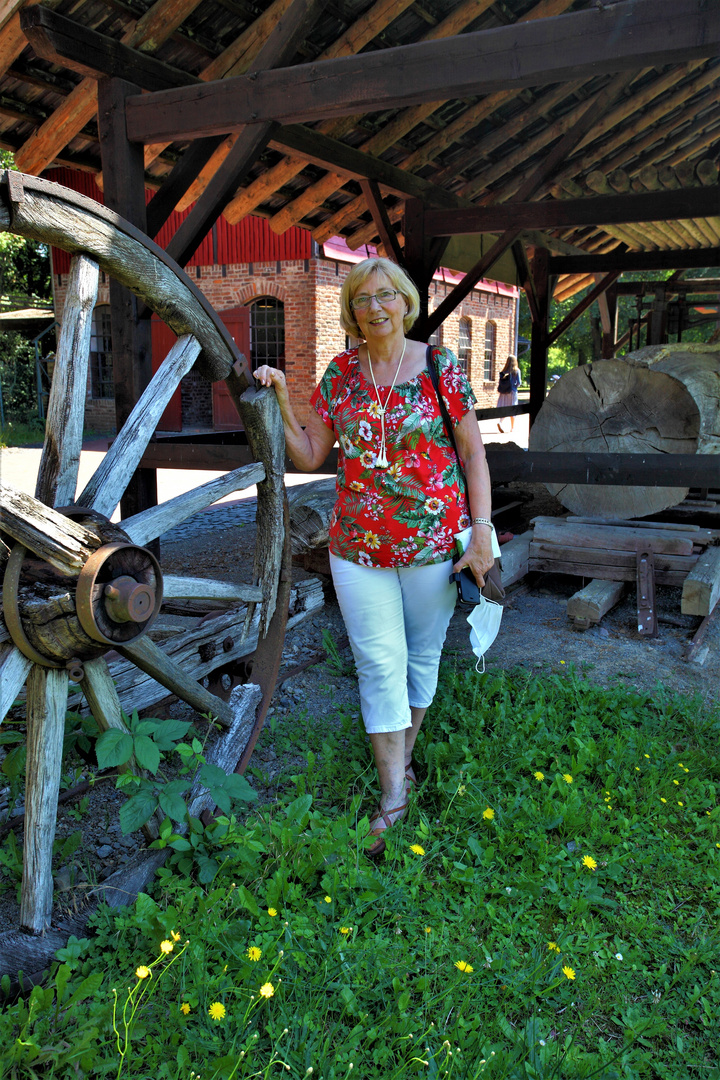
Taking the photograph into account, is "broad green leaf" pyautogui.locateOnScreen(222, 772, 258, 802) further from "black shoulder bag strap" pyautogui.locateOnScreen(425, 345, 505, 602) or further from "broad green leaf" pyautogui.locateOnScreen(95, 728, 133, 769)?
"black shoulder bag strap" pyautogui.locateOnScreen(425, 345, 505, 602)

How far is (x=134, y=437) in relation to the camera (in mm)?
2547

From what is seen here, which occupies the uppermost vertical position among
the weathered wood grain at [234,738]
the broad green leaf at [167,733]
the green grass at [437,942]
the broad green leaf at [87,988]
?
the broad green leaf at [167,733]

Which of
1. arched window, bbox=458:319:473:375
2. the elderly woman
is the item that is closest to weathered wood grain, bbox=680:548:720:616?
the elderly woman

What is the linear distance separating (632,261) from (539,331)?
1.46 m

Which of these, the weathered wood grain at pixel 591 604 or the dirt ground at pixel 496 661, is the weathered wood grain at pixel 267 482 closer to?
the dirt ground at pixel 496 661

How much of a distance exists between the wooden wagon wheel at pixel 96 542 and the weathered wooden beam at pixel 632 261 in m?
8.34

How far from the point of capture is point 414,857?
98.6 inches

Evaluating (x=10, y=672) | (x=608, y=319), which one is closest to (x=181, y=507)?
(x=10, y=672)

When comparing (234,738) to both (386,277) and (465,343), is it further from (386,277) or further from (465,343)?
(465,343)

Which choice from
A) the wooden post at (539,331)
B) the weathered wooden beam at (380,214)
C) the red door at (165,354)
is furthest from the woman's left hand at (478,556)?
the red door at (165,354)

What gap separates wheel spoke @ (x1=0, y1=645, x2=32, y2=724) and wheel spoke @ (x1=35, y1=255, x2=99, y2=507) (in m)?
0.49

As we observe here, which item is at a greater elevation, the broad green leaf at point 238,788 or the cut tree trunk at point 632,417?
the cut tree trunk at point 632,417

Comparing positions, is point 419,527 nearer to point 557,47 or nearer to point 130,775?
point 130,775

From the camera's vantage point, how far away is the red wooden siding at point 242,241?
14742 mm
